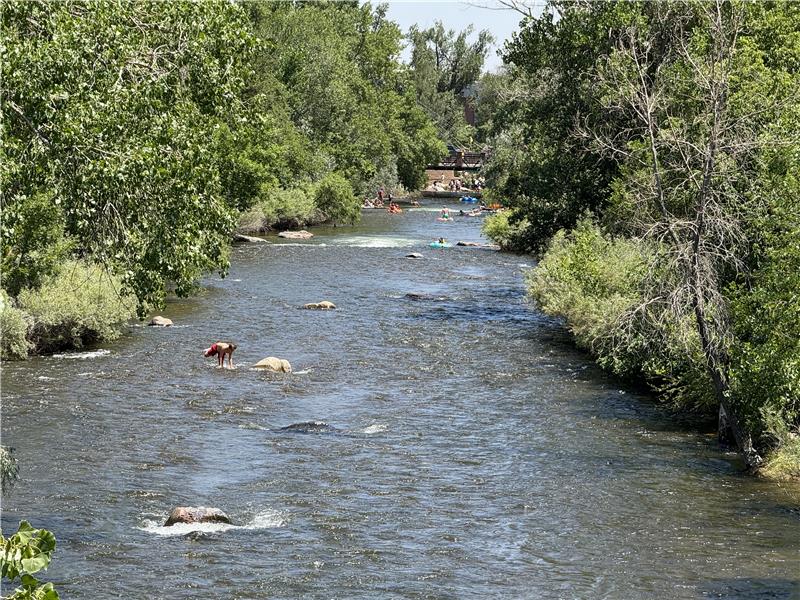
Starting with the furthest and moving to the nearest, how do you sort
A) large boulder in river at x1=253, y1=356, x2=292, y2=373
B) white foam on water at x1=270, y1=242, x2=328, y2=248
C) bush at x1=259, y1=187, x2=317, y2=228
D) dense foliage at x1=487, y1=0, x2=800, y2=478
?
Answer: bush at x1=259, y1=187, x2=317, y2=228
white foam on water at x1=270, y1=242, x2=328, y2=248
large boulder in river at x1=253, y1=356, x2=292, y2=373
dense foliage at x1=487, y1=0, x2=800, y2=478

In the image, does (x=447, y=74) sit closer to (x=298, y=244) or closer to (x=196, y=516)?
(x=298, y=244)

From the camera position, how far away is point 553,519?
1817cm

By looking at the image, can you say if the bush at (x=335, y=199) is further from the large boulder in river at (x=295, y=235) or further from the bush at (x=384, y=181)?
the bush at (x=384, y=181)

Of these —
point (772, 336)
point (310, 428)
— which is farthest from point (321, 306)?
point (772, 336)

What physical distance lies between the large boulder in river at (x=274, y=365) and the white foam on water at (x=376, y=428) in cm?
570

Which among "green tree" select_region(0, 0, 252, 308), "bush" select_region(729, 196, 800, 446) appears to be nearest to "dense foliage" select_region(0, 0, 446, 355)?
"green tree" select_region(0, 0, 252, 308)

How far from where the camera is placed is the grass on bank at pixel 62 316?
28.2m

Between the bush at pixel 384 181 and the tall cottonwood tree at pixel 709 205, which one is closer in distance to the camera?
the tall cottonwood tree at pixel 709 205

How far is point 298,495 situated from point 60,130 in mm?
8118

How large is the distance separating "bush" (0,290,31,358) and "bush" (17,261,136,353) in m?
0.45

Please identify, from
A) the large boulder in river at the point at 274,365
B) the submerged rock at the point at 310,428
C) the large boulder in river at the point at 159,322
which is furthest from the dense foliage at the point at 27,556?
the large boulder in river at the point at 159,322

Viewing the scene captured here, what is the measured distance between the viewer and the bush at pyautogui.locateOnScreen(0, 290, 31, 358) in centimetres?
2757

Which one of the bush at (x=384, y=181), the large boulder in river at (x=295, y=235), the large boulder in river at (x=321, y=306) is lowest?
the large boulder in river at (x=321, y=306)

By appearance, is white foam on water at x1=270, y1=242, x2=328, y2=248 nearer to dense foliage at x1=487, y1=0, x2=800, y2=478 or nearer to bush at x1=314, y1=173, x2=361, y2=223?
bush at x1=314, y1=173, x2=361, y2=223
